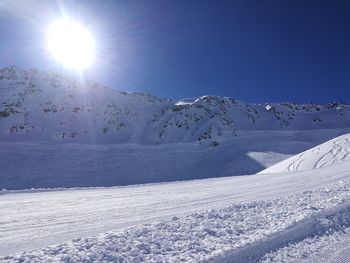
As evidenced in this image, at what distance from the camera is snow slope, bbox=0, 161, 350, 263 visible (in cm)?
508

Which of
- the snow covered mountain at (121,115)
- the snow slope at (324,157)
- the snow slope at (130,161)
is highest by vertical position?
the snow covered mountain at (121,115)

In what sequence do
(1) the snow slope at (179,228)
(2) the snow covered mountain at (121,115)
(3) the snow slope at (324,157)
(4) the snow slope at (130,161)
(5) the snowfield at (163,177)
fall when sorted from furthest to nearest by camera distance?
(2) the snow covered mountain at (121,115), (4) the snow slope at (130,161), (3) the snow slope at (324,157), (5) the snowfield at (163,177), (1) the snow slope at (179,228)

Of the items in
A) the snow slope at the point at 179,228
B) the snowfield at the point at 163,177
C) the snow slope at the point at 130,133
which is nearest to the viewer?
the snow slope at the point at 179,228

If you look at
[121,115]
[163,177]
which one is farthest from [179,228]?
[121,115]

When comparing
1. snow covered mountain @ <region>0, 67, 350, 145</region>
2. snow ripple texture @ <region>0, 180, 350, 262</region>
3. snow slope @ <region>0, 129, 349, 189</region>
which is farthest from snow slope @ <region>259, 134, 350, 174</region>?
snow covered mountain @ <region>0, 67, 350, 145</region>

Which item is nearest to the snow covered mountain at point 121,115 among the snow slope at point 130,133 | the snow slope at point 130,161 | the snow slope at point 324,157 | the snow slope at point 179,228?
the snow slope at point 130,133

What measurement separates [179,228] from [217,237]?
0.74m

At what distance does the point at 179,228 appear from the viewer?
6.28 m

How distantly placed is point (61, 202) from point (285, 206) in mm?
6869

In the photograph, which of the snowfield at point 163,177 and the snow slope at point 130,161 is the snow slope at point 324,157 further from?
the snow slope at point 130,161

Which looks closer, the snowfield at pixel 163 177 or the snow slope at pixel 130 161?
the snowfield at pixel 163 177

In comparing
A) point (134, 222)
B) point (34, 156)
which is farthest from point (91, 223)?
point (34, 156)

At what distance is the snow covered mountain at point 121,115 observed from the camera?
4891 centimetres

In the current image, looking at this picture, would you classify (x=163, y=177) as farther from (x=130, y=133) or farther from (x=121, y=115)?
(x=121, y=115)
